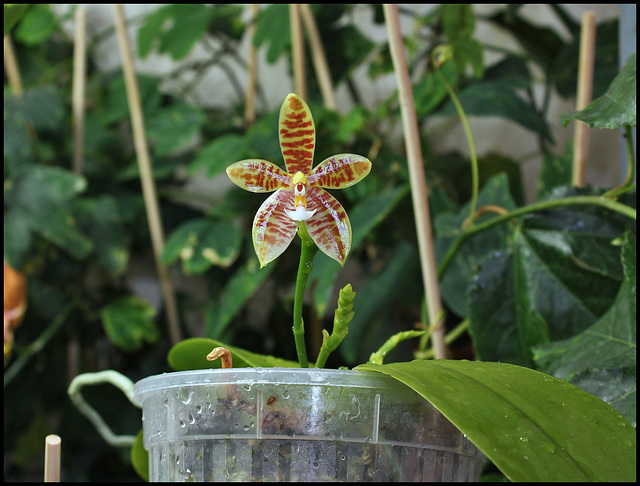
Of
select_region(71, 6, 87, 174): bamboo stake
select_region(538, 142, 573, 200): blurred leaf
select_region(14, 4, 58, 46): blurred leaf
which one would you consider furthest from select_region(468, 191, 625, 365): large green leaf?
select_region(14, 4, 58, 46): blurred leaf

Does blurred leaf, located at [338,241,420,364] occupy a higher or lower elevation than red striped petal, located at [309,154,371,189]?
lower

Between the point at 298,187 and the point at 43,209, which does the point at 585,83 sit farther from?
the point at 43,209

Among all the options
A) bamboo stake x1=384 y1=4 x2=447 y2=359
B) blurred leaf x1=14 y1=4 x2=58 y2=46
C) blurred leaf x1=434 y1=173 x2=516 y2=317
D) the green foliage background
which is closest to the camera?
bamboo stake x1=384 y1=4 x2=447 y2=359

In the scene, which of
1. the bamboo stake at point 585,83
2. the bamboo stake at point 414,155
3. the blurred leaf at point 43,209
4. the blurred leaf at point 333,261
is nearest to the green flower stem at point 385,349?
the bamboo stake at point 414,155

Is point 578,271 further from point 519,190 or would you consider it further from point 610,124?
point 519,190

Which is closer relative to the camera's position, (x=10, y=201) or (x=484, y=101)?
(x=484, y=101)

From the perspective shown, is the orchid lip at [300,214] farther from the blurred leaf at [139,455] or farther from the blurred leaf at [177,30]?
the blurred leaf at [177,30]

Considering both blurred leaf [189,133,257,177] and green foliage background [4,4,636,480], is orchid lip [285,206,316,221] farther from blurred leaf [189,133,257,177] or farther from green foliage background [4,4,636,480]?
blurred leaf [189,133,257,177]

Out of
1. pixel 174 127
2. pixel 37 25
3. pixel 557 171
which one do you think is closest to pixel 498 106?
pixel 557 171

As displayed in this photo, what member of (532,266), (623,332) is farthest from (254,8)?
(623,332)
